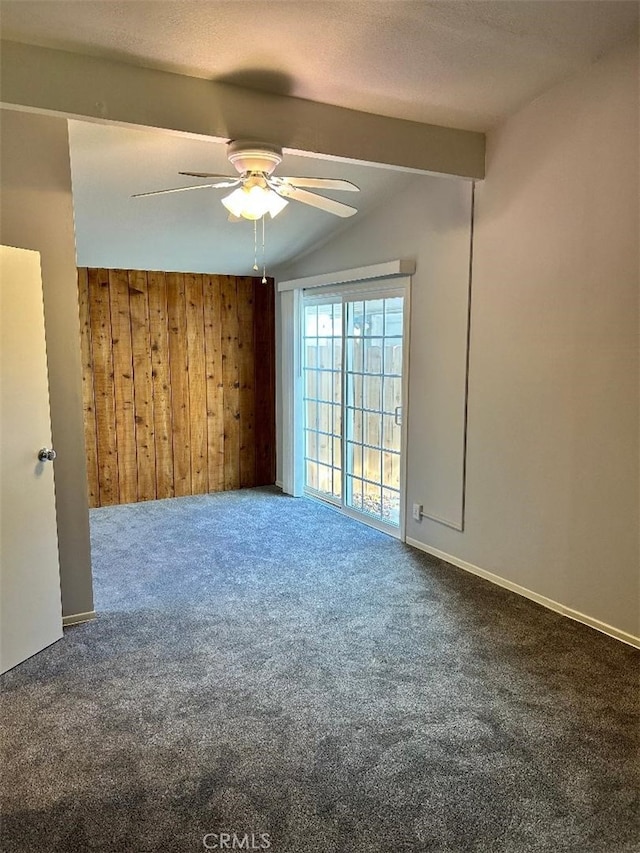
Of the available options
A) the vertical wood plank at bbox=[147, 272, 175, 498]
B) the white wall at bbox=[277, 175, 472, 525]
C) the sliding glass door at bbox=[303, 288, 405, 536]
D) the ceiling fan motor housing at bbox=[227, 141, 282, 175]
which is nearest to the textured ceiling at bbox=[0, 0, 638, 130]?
the ceiling fan motor housing at bbox=[227, 141, 282, 175]

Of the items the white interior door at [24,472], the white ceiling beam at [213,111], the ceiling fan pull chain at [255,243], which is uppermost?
the white ceiling beam at [213,111]

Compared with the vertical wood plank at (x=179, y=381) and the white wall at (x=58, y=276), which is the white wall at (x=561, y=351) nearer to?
the white wall at (x=58, y=276)

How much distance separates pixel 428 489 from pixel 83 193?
9.62 feet

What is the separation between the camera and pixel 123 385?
5406mm

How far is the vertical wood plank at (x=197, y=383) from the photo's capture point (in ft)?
18.4

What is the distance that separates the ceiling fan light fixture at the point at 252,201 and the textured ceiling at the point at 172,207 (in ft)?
1.21

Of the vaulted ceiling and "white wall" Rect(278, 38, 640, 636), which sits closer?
the vaulted ceiling

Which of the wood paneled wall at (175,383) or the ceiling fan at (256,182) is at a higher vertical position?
the ceiling fan at (256,182)

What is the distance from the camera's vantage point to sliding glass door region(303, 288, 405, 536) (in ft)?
15.0

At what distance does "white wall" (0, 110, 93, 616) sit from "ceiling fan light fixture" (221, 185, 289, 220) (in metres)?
0.84

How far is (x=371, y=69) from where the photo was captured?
2711 mm

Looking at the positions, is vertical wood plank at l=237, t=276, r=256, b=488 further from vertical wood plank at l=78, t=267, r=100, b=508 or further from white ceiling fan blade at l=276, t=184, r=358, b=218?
white ceiling fan blade at l=276, t=184, r=358, b=218

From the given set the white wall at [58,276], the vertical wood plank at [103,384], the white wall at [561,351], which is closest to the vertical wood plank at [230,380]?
the vertical wood plank at [103,384]

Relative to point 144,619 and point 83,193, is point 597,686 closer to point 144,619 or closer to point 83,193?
point 144,619
